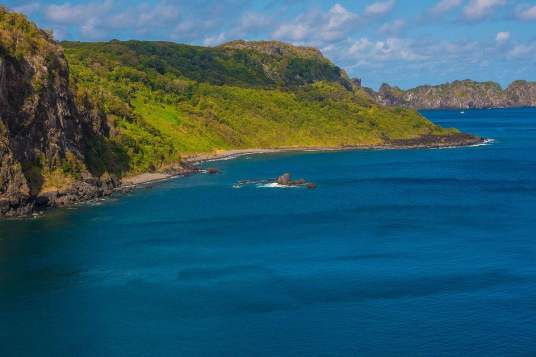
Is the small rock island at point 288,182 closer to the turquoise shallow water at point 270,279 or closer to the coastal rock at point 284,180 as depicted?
the coastal rock at point 284,180

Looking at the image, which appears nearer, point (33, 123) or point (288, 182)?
point (33, 123)

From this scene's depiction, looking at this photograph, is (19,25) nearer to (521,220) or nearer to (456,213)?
(456,213)

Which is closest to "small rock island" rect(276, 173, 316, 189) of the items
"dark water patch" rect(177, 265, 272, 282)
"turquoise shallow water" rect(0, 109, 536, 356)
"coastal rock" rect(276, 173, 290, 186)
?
"coastal rock" rect(276, 173, 290, 186)

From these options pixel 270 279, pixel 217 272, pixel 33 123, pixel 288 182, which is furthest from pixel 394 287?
pixel 288 182

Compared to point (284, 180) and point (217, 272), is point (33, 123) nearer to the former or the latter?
point (284, 180)

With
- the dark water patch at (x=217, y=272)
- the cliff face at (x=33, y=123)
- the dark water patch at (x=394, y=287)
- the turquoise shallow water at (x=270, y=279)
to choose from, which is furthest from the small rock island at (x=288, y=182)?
the dark water patch at (x=394, y=287)

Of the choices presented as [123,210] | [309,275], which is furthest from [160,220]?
[309,275]

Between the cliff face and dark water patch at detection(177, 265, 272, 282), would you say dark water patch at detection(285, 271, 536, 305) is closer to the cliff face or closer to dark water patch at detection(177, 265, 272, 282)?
dark water patch at detection(177, 265, 272, 282)
